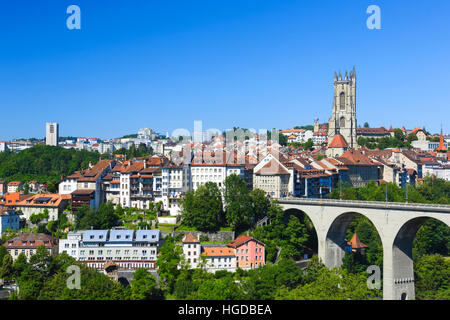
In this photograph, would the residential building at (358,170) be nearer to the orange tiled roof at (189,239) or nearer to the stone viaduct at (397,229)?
the stone viaduct at (397,229)

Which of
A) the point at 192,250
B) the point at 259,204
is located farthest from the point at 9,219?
the point at 259,204

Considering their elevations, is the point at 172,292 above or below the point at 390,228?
below

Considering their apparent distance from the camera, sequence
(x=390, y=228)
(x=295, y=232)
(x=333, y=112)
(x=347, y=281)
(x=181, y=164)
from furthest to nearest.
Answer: (x=333, y=112), (x=181, y=164), (x=295, y=232), (x=390, y=228), (x=347, y=281)

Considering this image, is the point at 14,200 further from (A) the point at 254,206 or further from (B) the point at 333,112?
(B) the point at 333,112

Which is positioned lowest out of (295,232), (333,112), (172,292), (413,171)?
(172,292)

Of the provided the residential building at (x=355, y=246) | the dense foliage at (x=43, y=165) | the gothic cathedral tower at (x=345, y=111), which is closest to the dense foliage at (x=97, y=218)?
the residential building at (x=355, y=246)
